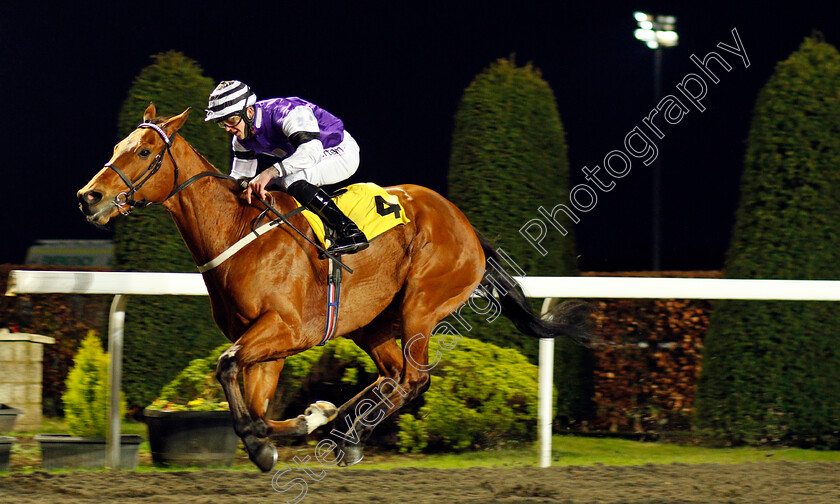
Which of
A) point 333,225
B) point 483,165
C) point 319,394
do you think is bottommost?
point 319,394

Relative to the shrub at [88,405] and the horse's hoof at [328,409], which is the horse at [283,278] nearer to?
the horse's hoof at [328,409]

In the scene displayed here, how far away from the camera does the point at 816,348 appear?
4.87 meters

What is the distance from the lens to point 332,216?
3.38m

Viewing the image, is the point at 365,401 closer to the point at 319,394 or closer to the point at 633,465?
the point at 319,394

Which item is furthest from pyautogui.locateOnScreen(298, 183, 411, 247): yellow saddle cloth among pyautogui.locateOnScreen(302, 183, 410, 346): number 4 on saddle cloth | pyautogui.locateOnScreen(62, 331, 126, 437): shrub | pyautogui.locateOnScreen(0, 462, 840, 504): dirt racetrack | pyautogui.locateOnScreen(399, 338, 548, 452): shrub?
pyautogui.locateOnScreen(62, 331, 126, 437): shrub

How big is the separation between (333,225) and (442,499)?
1.23 m

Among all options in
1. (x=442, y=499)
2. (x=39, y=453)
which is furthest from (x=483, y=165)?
(x=39, y=453)

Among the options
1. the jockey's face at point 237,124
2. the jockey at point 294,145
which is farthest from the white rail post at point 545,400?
the jockey's face at point 237,124

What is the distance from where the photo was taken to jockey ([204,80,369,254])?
3.22m

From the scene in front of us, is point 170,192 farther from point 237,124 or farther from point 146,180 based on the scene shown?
point 237,124

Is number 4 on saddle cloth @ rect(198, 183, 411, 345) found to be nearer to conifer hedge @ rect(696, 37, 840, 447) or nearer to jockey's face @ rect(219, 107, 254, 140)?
jockey's face @ rect(219, 107, 254, 140)

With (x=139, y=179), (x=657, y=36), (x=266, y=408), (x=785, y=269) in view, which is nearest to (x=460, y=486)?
(x=266, y=408)

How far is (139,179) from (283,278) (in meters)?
0.64

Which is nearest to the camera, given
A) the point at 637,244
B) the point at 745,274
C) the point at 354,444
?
the point at 354,444
